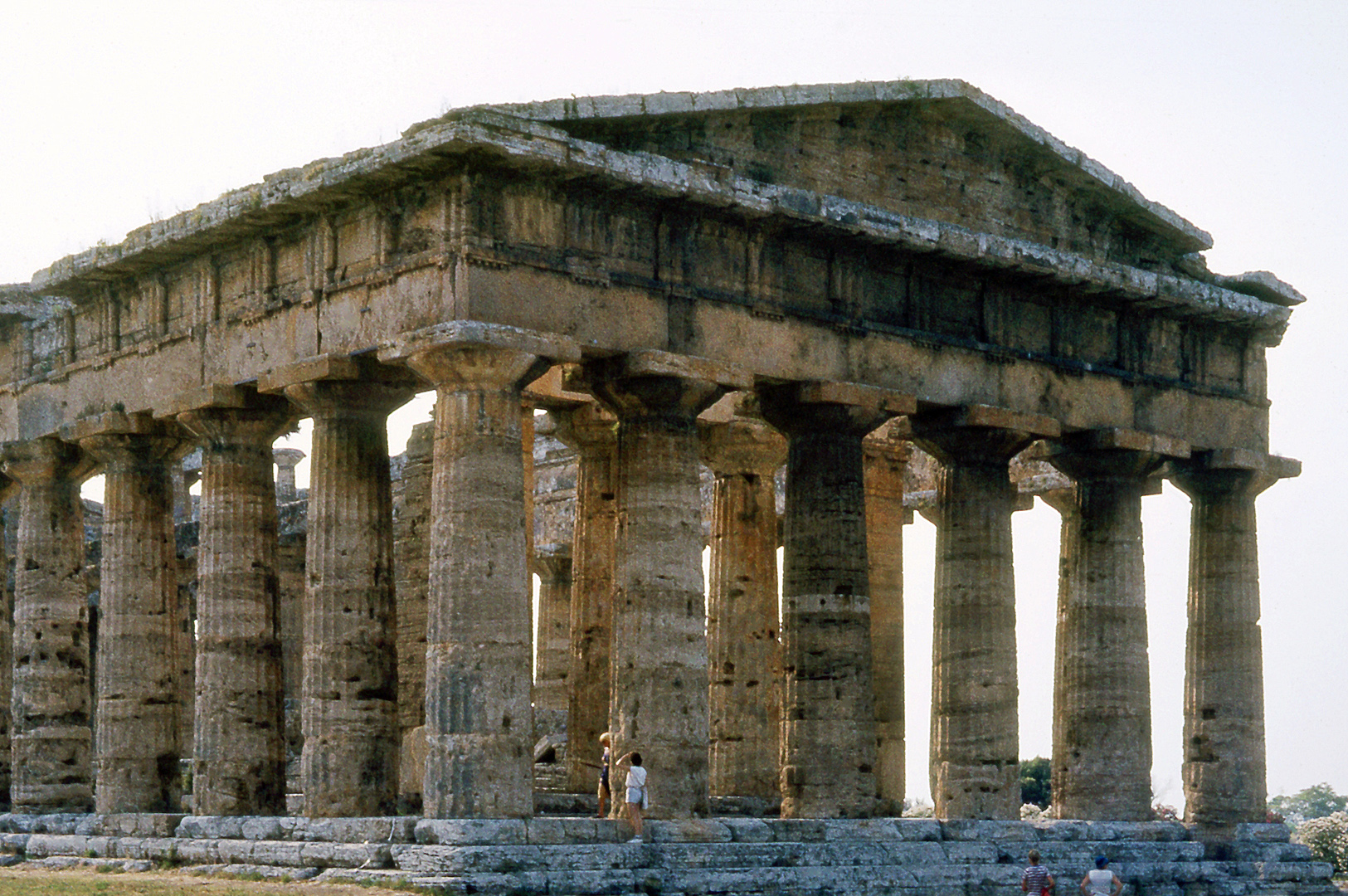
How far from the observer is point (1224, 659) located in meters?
38.1

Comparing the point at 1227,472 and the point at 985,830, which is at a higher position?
the point at 1227,472

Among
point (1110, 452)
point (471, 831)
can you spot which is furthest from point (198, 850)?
point (1110, 452)

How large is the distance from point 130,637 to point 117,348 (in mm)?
4059

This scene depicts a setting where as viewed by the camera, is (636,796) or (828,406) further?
(828,406)

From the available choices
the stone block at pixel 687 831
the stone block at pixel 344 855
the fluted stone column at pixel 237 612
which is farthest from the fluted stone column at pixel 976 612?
the stone block at pixel 344 855

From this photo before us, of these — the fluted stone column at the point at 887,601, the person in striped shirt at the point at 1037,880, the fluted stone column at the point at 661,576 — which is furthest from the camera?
the fluted stone column at the point at 887,601

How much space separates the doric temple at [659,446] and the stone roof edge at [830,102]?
7cm

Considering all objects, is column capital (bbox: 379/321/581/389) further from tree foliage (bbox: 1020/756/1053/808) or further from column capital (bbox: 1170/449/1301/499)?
tree foliage (bbox: 1020/756/1053/808)

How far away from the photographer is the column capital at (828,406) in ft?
106

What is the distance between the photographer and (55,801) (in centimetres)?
3588

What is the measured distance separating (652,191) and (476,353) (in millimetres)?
3283

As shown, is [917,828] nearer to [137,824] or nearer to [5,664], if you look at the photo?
[137,824]

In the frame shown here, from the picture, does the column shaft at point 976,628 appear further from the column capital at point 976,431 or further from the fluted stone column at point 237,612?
the fluted stone column at point 237,612

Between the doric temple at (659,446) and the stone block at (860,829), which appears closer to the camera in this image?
the doric temple at (659,446)
